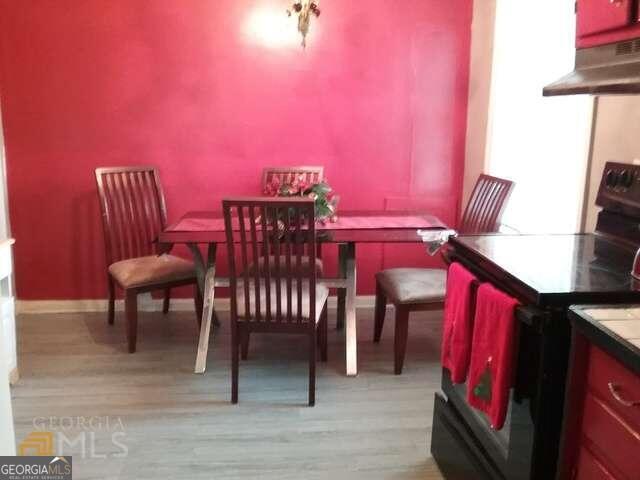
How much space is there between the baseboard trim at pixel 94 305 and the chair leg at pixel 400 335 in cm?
104

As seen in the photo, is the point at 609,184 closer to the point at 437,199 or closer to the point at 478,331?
the point at 478,331

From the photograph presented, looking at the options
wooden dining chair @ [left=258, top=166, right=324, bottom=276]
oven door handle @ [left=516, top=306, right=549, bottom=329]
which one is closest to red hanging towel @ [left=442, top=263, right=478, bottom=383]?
oven door handle @ [left=516, top=306, right=549, bottom=329]

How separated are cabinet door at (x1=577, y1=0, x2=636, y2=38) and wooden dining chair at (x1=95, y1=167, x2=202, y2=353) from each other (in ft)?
7.38

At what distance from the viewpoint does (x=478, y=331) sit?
1.61 m

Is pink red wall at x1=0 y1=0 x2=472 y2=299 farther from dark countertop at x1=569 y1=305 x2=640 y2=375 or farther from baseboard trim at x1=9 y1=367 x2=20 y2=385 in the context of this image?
dark countertop at x1=569 y1=305 x2=640 y2=375

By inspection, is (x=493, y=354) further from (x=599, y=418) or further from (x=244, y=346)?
(x=244, y=346)

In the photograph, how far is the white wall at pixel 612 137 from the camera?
204 cm

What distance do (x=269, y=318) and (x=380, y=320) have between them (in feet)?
2.92

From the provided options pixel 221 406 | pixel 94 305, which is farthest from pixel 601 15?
pixel 94 305

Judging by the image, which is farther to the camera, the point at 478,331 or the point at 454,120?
the point at 454,120

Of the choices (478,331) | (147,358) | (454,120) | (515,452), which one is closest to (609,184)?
(478,331)

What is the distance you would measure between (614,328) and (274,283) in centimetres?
172

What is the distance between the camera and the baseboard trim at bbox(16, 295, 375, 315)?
376 cm

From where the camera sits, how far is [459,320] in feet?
5.67
